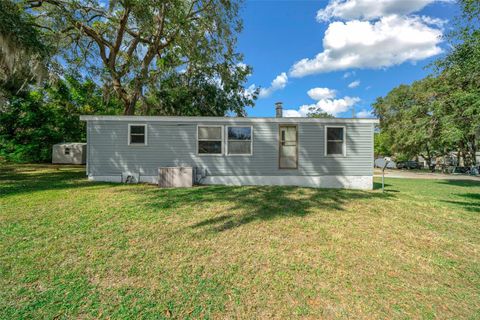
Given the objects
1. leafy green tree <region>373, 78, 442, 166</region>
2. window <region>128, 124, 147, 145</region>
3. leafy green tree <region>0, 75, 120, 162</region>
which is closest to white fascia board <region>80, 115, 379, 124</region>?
window <region>128, 124, 147, 145</region>

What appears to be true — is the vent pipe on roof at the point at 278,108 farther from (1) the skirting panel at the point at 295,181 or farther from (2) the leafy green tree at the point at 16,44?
(2) the leafy green tree at the point at 16,44

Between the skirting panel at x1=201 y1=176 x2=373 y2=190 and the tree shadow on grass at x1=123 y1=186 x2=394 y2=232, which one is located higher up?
the skirting panel at x1=201 y1=176 x2=373 y2=190

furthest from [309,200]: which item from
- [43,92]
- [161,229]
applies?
[43,92]

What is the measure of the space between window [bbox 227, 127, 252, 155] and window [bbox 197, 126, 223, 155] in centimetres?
35

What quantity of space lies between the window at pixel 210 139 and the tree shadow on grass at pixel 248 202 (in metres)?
1.85

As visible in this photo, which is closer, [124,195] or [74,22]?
[124,195]

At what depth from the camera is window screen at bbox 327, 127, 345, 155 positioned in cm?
913

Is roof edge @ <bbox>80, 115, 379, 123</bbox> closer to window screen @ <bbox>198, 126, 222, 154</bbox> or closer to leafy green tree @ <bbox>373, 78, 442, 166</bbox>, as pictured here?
window screen @ <bbox>198, 126, 222, 154</bbox>

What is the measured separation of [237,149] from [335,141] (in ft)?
12.7

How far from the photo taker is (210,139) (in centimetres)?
901

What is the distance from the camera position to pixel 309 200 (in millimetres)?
6578

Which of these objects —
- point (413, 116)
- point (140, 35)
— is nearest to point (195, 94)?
point (140, 35)

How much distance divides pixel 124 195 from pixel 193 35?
9.12 m

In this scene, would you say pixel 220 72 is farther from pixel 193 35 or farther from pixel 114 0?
pixel 114 0
